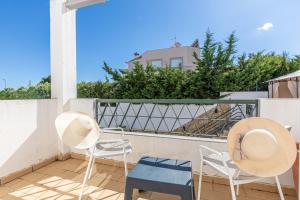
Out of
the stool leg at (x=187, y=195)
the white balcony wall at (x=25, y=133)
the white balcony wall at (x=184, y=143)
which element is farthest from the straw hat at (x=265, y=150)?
the white balcony wall at (x=25, y=133)

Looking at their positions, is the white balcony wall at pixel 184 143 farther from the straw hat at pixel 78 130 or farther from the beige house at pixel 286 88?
the beige house at pixel 286 88

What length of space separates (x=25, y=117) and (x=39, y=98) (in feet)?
1.72

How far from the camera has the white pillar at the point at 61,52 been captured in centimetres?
369

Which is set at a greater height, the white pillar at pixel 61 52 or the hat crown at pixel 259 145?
the white pillar at pixel 61 52

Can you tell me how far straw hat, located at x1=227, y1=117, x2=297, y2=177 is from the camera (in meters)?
1.59

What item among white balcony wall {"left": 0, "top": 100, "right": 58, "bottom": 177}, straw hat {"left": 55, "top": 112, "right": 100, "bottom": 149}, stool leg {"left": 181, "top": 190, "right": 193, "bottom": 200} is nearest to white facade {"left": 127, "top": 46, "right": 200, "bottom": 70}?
white balcony wall {"left": 0, "top": 100, "right": 58, "bottom": 177}

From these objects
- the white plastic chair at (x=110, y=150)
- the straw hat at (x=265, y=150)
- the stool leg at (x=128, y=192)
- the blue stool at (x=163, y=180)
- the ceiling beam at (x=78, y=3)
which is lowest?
the stool leg at (x=128, y=192)

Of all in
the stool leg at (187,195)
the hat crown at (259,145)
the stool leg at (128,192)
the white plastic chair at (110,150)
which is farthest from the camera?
the white plastic chair at (110,150)

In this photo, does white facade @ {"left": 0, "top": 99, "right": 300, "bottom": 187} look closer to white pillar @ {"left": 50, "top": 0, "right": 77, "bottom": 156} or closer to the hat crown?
white pillar @ {"left": 50, "top": 0, "right": 77, "bottom": 156}

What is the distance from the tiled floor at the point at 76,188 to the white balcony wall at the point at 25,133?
0.25m

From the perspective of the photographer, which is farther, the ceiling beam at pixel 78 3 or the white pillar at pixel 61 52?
the white pillar at pixel 61 52

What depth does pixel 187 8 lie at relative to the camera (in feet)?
45.8

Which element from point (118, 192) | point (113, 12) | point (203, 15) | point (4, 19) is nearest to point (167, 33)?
point (203, 15)

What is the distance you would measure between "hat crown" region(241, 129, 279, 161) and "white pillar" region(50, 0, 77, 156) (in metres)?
3.12
